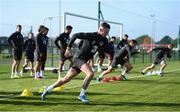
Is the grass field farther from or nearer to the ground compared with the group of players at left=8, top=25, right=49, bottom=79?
nearer to the ground

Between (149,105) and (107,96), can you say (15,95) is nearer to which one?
(107,96)

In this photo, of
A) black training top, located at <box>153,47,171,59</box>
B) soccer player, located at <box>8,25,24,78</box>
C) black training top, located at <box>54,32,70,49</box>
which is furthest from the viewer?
black training top, located at <box>153,47,171,59</box>

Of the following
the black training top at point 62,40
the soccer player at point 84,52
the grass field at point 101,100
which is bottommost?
the grass field at point 101,100

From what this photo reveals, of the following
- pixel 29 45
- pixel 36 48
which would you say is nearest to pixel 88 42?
pixel 36 48

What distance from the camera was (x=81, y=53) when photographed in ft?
38.5

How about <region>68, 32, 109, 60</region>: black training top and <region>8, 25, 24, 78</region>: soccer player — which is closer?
<region>68, 32, 109, 60</region>: black training top

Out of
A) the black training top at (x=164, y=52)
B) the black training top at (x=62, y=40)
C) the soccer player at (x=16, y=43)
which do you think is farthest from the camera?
the black training top at (x=164, y=52)

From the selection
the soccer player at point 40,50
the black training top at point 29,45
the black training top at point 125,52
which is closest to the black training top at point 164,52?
the black training top at point 125,52

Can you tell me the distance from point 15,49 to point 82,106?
33.4ft

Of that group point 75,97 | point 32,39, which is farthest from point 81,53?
point 32,39

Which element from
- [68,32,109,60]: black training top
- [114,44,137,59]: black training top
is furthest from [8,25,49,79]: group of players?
[68,32,109,60]: black training top

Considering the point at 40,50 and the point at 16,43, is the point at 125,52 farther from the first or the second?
the point at 16,43

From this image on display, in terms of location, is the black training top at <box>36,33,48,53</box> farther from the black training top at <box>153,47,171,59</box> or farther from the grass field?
the black training top at <box>153,47,171,59</box>

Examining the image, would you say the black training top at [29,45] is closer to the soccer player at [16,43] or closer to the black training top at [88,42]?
the soccer player at [16,43]
